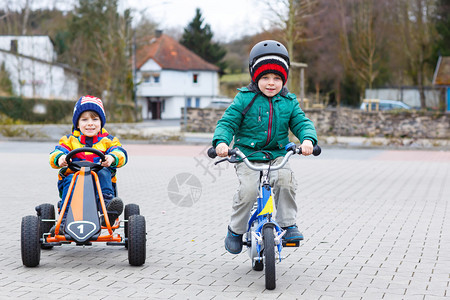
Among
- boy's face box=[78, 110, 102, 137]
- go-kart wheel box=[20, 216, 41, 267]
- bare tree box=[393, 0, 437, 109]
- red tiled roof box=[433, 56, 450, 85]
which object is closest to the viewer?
go-kart wheel box=[20, 216, 41, 267]

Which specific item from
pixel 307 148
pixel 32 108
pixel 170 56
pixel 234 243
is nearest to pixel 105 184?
pixel 234 243

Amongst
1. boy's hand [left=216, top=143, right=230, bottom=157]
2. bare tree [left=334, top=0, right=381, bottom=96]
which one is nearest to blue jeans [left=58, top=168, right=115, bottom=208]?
boy's hand [left=216, top=143, right=230, bottom=157]

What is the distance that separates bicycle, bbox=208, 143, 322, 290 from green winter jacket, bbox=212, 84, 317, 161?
0.19 meters

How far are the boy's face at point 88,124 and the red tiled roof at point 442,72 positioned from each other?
126 feet

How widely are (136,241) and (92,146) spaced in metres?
0.98

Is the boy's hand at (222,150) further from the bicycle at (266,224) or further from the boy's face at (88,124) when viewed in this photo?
the boy's face at (88,124)

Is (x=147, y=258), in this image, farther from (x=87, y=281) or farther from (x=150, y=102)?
(x=150, y=102)

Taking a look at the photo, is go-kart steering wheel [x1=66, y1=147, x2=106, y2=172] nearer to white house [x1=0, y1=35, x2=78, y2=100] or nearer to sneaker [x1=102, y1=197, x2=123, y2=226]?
sneaker [x1=102, y1=197, x2=123, y2=226]

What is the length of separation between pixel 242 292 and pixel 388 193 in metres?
6.53

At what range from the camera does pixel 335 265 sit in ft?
19.3

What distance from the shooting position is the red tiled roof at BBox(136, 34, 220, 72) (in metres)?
74.8

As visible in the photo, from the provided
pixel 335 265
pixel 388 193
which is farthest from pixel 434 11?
pixel 335 265

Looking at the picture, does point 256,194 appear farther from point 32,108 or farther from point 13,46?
point 13,46

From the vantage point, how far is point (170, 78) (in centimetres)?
7544
